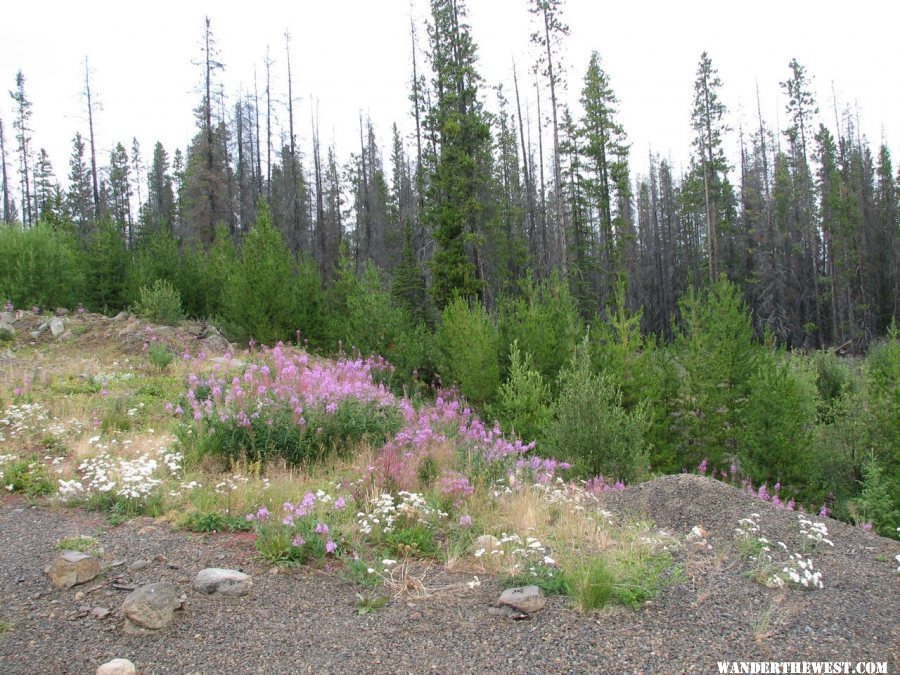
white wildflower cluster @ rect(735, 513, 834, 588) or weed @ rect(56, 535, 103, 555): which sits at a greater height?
weed @ rect(56, 535, 103, 555)

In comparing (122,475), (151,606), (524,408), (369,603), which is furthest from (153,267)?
(369,603)

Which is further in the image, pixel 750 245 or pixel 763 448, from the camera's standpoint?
pixel 750 245

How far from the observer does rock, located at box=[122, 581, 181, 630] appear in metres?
3.38

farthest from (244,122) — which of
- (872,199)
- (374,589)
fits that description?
(872,199)

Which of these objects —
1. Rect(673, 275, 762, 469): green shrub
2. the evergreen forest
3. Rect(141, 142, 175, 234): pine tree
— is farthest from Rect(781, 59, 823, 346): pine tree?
Rect(141, 142, 175, 234): pine tree

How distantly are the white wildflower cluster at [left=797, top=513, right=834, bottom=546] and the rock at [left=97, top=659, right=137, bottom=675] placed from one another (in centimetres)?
A: 473

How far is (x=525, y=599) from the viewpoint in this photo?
3.62 m

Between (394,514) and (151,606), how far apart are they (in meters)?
1.94

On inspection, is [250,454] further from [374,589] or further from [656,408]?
[656,408]

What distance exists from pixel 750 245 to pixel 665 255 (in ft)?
24.0

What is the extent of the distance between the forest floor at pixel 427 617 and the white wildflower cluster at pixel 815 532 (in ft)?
0.22

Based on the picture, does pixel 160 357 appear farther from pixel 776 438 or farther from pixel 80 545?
pixel 776 438

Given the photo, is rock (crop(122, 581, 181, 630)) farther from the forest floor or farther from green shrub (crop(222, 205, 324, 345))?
green shrub (crop(222, 205, 324, 345))

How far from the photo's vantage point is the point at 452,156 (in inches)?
862
